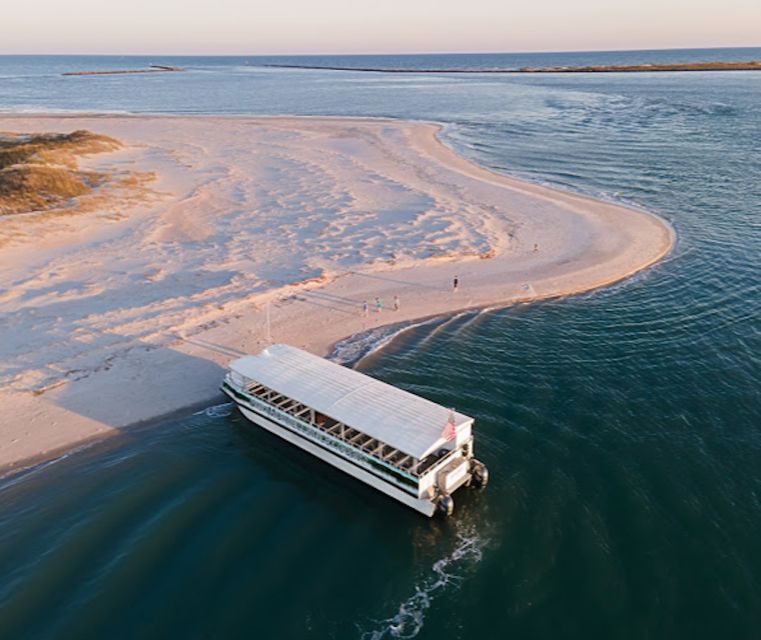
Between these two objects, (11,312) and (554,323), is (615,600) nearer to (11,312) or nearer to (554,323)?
(554,323)

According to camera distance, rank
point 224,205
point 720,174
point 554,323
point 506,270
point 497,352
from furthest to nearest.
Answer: point 720,174 → point 224,205 → point 506,270 → point 554,323 → point 497,352

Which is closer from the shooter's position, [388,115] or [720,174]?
[720,174]

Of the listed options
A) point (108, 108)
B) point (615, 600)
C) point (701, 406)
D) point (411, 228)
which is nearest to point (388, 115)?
point (108, 108)

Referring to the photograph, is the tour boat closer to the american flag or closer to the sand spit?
the american flag

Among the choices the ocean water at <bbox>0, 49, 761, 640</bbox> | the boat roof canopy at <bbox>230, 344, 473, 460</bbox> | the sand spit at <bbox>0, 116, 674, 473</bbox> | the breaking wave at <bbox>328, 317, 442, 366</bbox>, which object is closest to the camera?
the ocean water at <bbox>0, 49, 761, 640</bbox>

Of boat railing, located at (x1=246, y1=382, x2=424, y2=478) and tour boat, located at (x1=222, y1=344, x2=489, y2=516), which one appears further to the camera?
boat railing, located at (x1=246, y1=382, x2=424, y2=478)

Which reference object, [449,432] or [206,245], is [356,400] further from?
[206,245]

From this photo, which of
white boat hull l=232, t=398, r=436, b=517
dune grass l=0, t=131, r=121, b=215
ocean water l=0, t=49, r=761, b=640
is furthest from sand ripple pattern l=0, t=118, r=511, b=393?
white boat hull l=232, t=398, r=436, b=517

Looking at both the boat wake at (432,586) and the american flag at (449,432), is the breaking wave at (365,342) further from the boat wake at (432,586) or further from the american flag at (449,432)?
the boat wake at (432,586)
